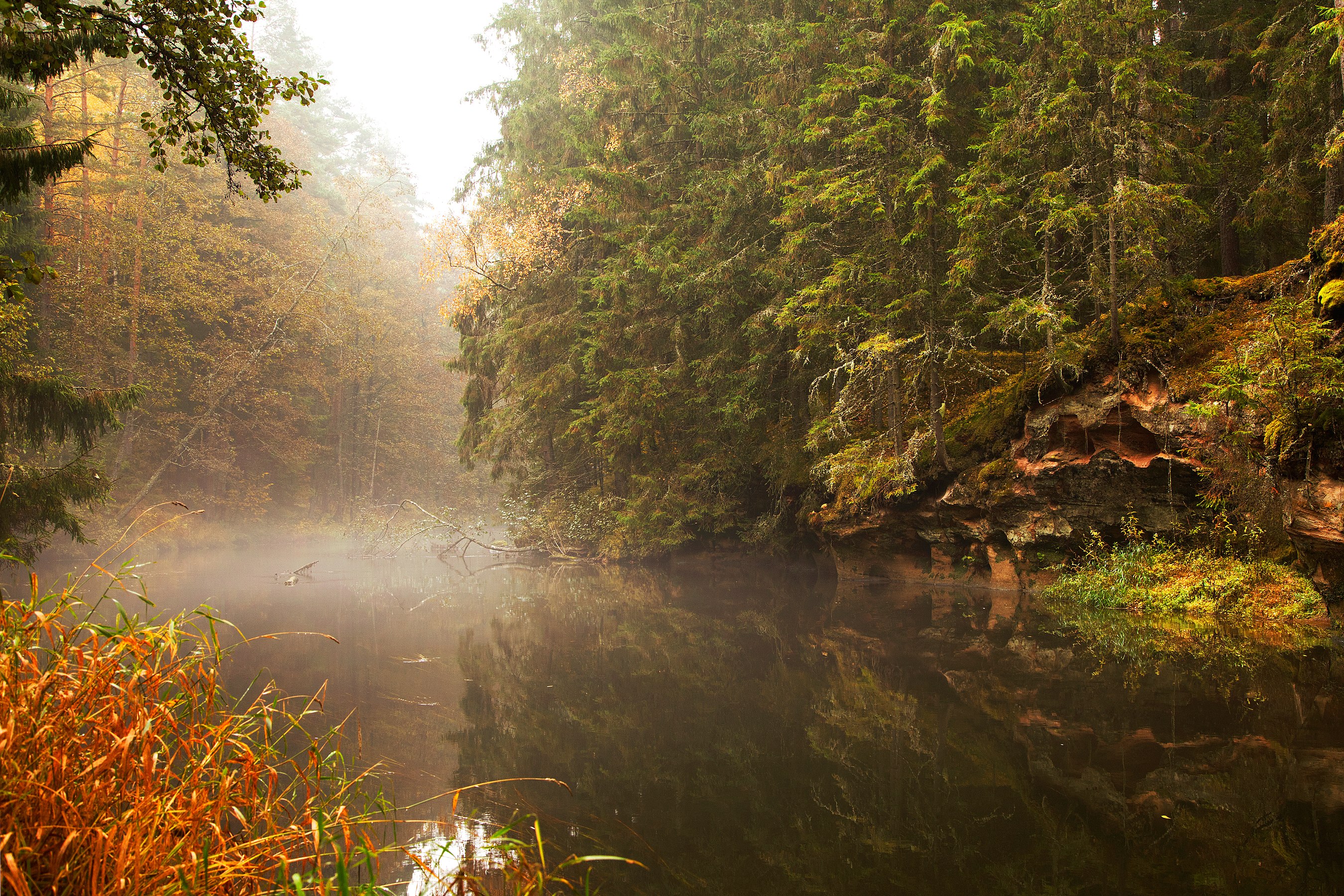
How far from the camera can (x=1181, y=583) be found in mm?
9164

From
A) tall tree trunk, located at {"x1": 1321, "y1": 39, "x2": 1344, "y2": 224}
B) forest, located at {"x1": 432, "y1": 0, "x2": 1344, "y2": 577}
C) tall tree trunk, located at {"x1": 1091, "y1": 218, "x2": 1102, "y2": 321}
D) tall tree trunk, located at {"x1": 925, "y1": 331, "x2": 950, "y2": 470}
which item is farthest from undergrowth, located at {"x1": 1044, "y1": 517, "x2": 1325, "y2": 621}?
tall tree trunk, located at {"x1": 1321, "y1": 39, "x2": 1344, "y2": 224}

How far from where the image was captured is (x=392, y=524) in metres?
31.1

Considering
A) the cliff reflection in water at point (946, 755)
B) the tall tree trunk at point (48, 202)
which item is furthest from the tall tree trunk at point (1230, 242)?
the tall tree trunk at point (48, 202)

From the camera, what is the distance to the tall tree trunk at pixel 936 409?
38.4ft

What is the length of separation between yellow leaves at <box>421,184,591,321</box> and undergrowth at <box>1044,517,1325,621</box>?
1449 cm

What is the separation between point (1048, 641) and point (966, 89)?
10.1 m

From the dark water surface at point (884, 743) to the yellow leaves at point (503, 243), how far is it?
38.0ft

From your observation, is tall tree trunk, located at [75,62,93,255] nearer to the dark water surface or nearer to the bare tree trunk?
the bare tree trunk

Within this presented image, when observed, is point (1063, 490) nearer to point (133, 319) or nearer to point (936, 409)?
point (936, 409)

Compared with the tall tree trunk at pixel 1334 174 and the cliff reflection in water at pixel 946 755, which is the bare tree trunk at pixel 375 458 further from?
the tall tree trunk at pixel 1334 174

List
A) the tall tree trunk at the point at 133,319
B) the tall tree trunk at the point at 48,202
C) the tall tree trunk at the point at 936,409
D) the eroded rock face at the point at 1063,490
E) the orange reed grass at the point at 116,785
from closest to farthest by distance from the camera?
1. the orange reed grass at the point at 116,785
2. the eroded rock face at the point at 1063,490
3. the tall tree trunk at the point at 936,409
4. the tall tree trunk at the point at 48,202
5. the tall tree trunk at the point at 133,319

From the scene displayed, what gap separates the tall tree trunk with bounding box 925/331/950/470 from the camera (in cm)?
1170

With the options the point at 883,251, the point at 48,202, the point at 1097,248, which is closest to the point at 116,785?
the point at 1097,248

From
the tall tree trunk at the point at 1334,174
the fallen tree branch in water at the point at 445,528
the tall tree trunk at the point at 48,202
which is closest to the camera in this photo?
the tall tree trunk at the point at 1334,174
